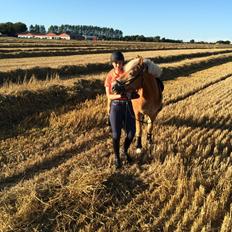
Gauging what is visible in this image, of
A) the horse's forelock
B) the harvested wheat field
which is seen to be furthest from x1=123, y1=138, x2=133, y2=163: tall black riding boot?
the horse's forelock

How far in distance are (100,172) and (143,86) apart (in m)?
2.06

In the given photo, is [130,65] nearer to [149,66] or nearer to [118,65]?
[118,65]

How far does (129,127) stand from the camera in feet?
25.6

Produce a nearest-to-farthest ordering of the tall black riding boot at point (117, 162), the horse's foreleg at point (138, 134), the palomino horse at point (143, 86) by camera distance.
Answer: the palomino horse at point (143, 86) < the tall black riding boot at point (117, 162) < the horse's foreleg at point (138, 134)

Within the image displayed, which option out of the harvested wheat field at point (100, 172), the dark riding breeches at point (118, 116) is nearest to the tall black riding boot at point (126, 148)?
the harvested wheat field at point (100, 172)

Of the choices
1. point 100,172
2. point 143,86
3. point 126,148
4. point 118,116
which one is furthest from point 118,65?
point 100,172

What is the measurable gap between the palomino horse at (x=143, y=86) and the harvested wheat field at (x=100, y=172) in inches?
24.6

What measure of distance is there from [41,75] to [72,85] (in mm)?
6494

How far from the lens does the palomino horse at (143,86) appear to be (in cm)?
→ 725

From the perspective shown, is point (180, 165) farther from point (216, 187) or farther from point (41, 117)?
point (41, 117)

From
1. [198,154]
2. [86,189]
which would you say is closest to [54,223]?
[86,189]

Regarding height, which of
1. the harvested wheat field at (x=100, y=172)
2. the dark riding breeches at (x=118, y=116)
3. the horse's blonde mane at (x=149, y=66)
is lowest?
Answer: the harvested wheat field at (x=100, y=172)

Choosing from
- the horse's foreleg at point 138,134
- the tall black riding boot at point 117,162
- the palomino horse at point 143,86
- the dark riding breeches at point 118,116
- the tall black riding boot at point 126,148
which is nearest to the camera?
the palomino horse at point 143,86

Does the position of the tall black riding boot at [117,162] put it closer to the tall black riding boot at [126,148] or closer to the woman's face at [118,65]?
the tall black riding boot at [126,148]
